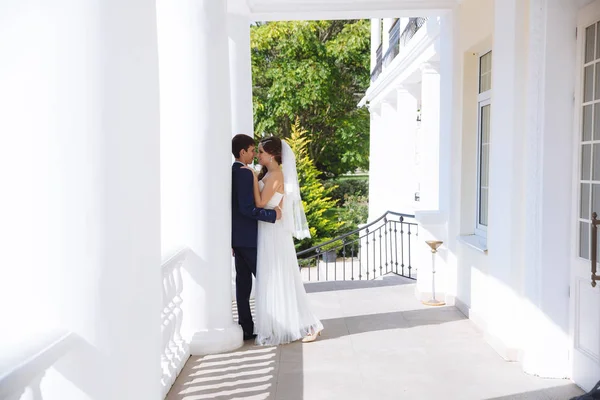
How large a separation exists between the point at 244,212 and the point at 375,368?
74.0 inches

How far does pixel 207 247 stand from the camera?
18.5 feet

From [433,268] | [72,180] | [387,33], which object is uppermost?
[387,33]

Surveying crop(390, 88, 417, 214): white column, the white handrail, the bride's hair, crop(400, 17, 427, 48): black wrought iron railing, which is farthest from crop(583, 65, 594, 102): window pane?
crop(390, 88, 417, 214): white column

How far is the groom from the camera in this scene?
603cm

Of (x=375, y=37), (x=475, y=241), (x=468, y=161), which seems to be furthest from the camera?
(x=375, y=37)

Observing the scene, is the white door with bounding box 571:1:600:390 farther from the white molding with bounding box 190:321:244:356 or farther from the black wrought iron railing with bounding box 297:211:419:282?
the black wrought iron railing with bounding box 297:211:419:282

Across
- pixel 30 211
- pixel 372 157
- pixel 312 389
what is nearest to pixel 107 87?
pixel 30 211

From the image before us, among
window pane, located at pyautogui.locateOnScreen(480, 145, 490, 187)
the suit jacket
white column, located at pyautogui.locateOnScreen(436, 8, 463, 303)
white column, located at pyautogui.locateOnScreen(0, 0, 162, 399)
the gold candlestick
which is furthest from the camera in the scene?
the gold candlestick

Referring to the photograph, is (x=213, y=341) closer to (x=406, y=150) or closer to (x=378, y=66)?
(x=406, y=150)

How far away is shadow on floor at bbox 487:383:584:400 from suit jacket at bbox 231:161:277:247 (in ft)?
8.59

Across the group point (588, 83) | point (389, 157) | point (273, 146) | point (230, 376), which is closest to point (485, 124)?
point (588, 83)

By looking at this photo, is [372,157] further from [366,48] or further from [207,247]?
[207,247]

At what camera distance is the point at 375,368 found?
528 centimetres

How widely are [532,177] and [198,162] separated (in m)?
2.77
